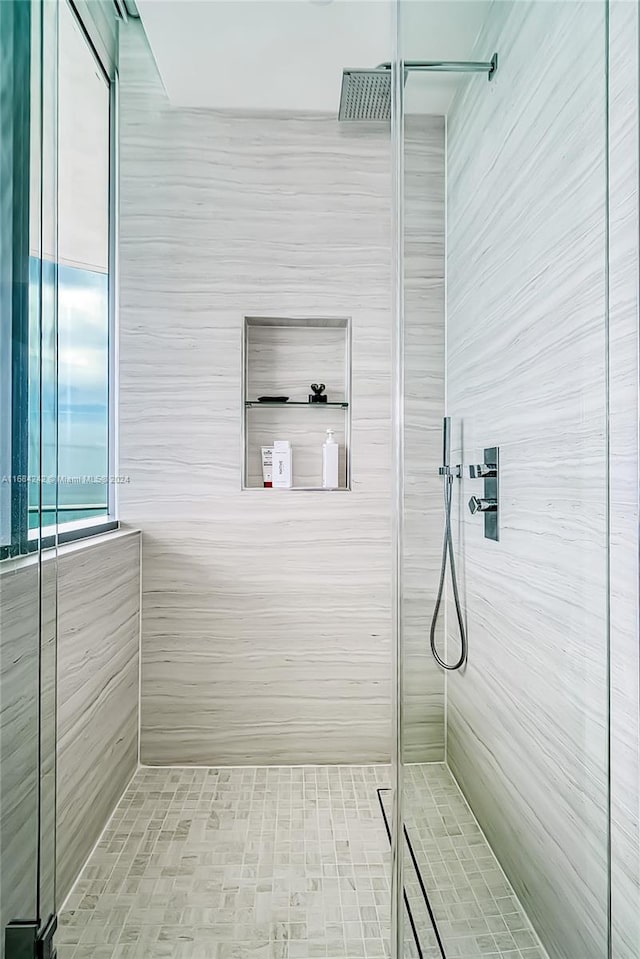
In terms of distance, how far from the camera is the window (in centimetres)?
79

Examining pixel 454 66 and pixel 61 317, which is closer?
pixel 454 66

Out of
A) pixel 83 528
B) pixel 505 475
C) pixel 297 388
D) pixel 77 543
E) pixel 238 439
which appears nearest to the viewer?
pixel 505 475

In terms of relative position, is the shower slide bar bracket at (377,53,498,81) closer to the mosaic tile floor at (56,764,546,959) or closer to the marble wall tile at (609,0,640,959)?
the marble wall tile at (609,0,640,959)

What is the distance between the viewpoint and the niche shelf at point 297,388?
8.49ft

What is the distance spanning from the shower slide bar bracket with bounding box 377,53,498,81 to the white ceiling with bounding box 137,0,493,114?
2.68ft

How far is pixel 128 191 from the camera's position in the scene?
97.5 inches

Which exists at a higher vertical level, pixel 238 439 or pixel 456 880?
pixel 238 439

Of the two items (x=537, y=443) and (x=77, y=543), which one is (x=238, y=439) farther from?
(x=537, y=443)

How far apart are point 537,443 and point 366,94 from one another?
1.86 metres

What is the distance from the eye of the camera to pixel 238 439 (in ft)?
8.18

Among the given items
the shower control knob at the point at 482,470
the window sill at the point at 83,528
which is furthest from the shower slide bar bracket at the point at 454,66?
the window sill at the point at 83,528

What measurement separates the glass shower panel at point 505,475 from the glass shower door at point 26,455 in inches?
23.2

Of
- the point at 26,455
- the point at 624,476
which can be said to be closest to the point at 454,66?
the point at 624,476

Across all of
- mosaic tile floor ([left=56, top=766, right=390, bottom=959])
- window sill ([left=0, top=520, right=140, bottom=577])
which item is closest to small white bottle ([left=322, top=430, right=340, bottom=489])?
window sill ([left=0, top=520, right=140, bottom=577])
